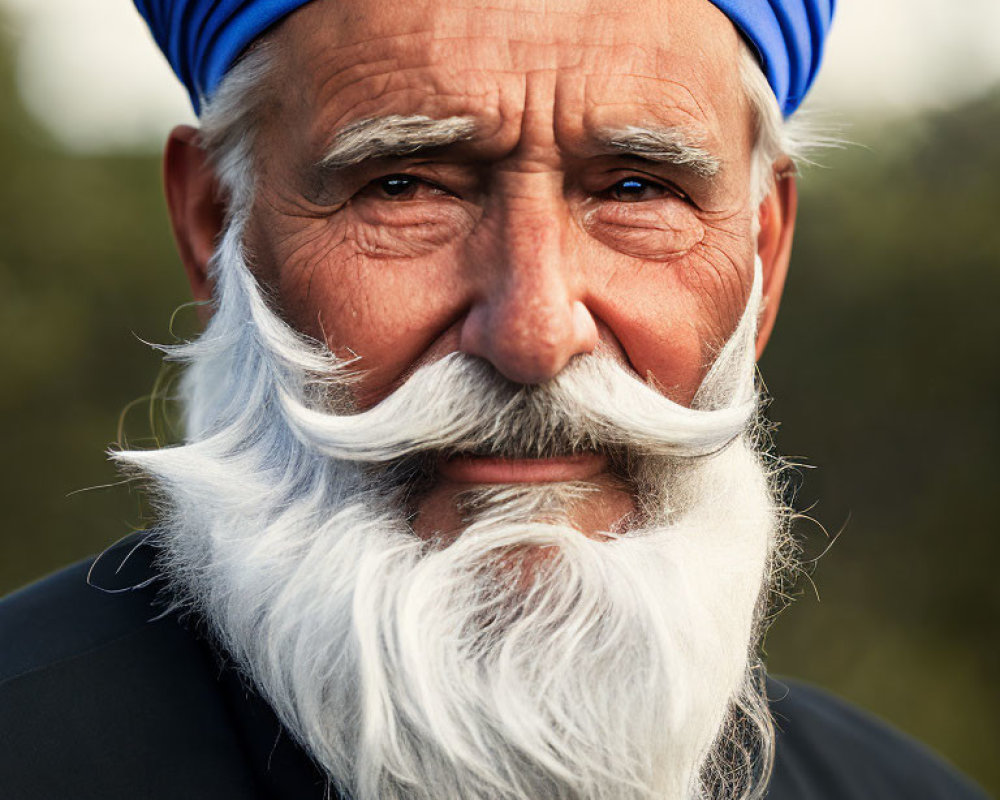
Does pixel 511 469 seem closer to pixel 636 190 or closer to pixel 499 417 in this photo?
pixel 499 417

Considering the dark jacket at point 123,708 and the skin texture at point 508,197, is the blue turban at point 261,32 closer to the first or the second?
the skin texture at point 508,197

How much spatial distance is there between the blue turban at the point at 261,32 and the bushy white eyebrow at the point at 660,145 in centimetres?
29

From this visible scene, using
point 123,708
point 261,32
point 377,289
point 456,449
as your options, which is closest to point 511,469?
point 456,449

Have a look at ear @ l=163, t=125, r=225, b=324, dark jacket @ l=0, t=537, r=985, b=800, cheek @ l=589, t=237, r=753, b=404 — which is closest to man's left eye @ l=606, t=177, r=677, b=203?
cheek @ l=589, t=237, r=753, b=404

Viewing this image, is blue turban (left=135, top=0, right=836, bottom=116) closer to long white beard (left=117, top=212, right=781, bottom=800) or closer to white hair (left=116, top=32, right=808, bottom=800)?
white hair (left=116, top=32, right=808, bottom=800)

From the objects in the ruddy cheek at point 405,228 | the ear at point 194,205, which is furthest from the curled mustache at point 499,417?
the ear at point 194,205

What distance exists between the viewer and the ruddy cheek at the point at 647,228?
204cm

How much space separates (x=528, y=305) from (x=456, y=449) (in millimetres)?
288

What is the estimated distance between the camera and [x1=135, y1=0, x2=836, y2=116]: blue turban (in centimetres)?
213

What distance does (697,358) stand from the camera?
6.96ft

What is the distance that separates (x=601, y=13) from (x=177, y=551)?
52.4 inches

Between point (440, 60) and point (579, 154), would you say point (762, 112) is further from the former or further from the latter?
point (440, 60)

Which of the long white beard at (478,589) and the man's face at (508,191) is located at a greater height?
the man's face at (508,191)

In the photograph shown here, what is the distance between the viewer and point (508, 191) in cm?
195
